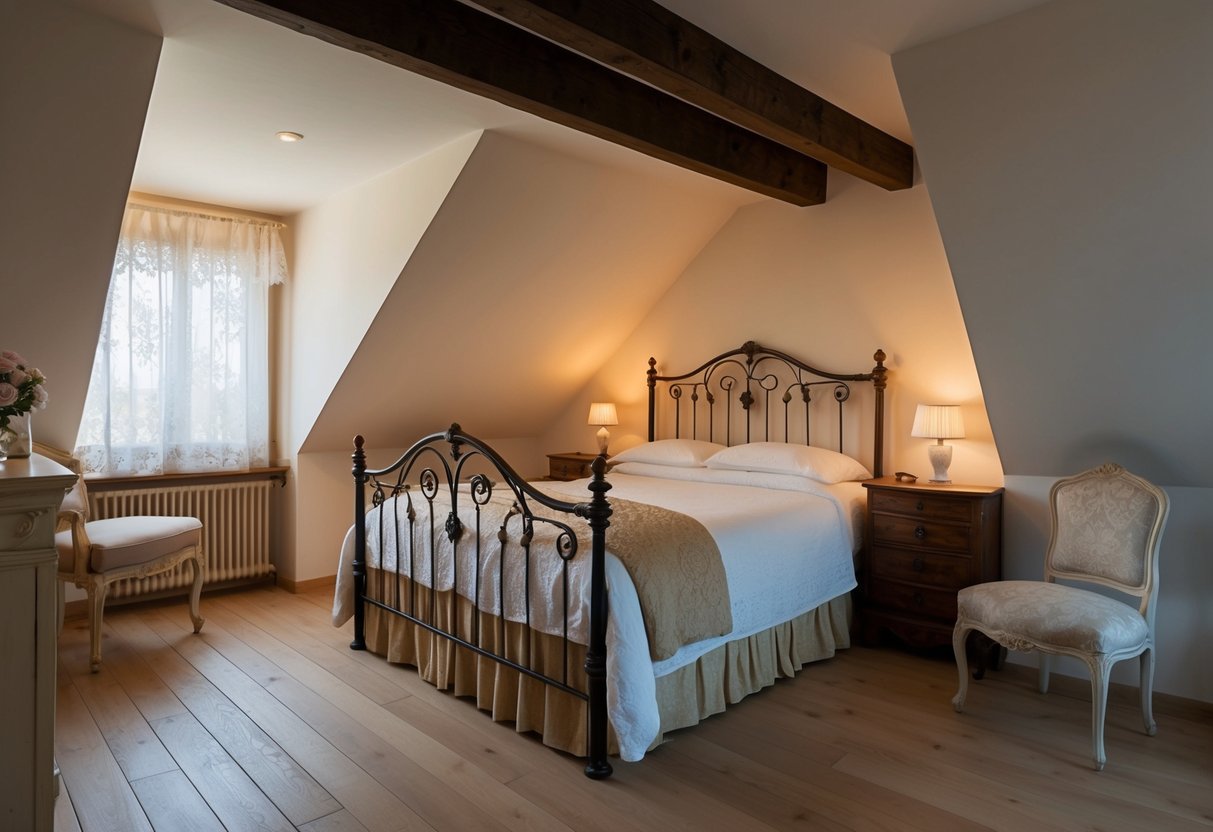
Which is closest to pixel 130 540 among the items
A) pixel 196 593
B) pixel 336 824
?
pixel 196 593

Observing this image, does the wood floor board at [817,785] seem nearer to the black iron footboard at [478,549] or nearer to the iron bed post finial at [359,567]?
the black iron footboard at [478,549]

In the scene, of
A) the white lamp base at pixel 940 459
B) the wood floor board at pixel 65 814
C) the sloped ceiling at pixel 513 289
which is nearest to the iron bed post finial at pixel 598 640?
the wood floor board at pixel 65 814

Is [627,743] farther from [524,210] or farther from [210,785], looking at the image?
[524,210]

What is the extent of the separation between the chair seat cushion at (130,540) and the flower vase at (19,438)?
0.88 metres

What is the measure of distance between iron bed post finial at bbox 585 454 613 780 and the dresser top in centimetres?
169

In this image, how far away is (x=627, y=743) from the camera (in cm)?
234

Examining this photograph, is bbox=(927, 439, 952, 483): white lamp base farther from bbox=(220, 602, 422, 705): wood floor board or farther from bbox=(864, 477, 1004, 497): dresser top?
bbox=(220, 602, 422, 705): wood floor board

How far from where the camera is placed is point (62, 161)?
2.60 metres

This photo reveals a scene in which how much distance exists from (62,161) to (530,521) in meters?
2.06

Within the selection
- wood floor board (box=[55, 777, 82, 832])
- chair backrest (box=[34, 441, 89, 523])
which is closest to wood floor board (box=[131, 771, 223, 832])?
wood floor board (box=[55, 777, 82, 832])

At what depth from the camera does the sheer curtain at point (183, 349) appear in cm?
406

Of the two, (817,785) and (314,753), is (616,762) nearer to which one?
(817,785)

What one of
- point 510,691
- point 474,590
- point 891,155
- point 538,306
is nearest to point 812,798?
point 510,691

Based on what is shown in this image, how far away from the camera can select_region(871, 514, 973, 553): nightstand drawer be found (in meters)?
3.30
